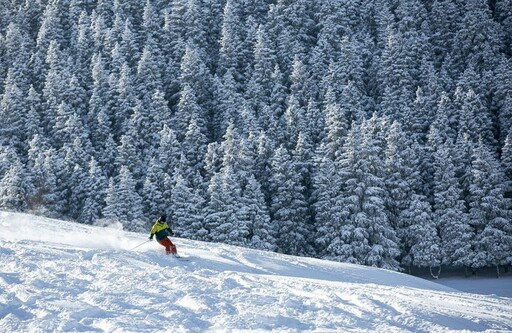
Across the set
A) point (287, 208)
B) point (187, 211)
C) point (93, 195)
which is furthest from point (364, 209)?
point (93, 195)

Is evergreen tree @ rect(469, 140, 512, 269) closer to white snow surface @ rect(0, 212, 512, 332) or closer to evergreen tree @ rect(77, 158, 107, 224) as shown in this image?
white snow surface @ rect(0, 212, 512, 332)

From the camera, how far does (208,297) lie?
14617mm

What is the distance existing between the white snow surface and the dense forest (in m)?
28.8

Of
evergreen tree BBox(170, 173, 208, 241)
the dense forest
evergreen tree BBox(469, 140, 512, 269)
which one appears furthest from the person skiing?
evergreen tree BBox(469, 140, 512, 269)

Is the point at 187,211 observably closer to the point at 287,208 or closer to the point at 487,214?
the point at 287,208

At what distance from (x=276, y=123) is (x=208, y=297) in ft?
163

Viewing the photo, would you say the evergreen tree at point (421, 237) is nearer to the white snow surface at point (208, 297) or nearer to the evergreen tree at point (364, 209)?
the evergreen tree at point (364, 209)

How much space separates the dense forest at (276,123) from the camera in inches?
2004

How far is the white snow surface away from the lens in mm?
12461

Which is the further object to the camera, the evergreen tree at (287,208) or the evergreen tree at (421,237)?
the evergreen tree at (287,208)

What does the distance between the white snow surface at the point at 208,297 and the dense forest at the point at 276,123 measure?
28.8m

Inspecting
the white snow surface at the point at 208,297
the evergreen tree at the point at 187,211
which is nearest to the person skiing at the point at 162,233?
the white snow surface at the point at 208,297

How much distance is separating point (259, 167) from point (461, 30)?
149ft

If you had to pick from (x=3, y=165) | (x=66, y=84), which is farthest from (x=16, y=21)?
(x=3, y=165)
